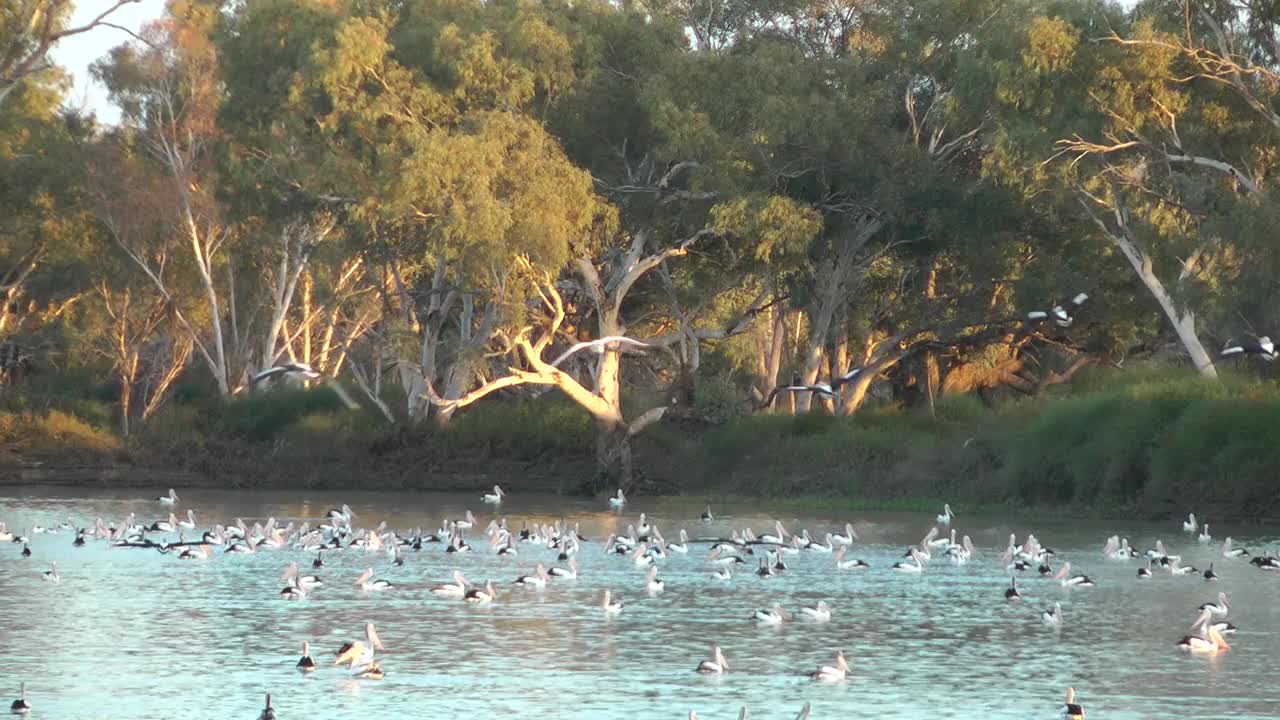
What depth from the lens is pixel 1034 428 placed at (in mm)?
47281

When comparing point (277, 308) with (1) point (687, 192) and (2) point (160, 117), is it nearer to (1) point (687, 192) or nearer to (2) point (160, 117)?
(2) point (160, 117)

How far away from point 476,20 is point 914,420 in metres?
15.3

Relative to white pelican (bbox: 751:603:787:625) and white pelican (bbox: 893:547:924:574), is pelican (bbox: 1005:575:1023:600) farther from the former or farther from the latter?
white pelican (bbox: 751:603:787:625)

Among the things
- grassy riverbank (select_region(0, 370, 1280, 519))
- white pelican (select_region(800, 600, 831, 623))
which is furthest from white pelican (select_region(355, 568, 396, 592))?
grassy riverbank (select_region(0, 370, 1280, 519))

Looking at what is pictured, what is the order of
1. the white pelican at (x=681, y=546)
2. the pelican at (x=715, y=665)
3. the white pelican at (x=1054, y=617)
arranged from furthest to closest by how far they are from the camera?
1. the white pelican at (x=681, y=546)
2. the white pelican at (x=1054, y=617)
3. the pelican at (x=715, y=665)

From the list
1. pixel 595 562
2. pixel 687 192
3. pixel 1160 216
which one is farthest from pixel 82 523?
pixel 1160 216

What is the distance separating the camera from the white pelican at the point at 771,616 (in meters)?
27.2

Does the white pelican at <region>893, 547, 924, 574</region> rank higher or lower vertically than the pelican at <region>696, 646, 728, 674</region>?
higher

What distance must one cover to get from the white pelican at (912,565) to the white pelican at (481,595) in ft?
25.6

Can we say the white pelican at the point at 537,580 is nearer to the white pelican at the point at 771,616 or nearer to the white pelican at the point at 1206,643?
the white pelican at the point at 771,616

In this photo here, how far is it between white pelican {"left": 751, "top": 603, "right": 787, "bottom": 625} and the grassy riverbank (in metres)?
18.2

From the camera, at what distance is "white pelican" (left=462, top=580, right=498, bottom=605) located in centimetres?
2927

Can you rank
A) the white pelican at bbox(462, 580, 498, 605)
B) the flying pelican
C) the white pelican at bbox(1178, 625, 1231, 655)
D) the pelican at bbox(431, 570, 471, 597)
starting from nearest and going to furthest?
1. the white pelican at bbox(1178, 625, 1231, 655)
2. the white pelican at bbox(462, 580, 498, 605)
3. the pelican at bbox(431, 570, 471, 597)
4. the flying pelican

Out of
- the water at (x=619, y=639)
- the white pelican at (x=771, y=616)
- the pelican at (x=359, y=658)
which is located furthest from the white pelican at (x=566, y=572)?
the pelican at (x=359, y=658)
